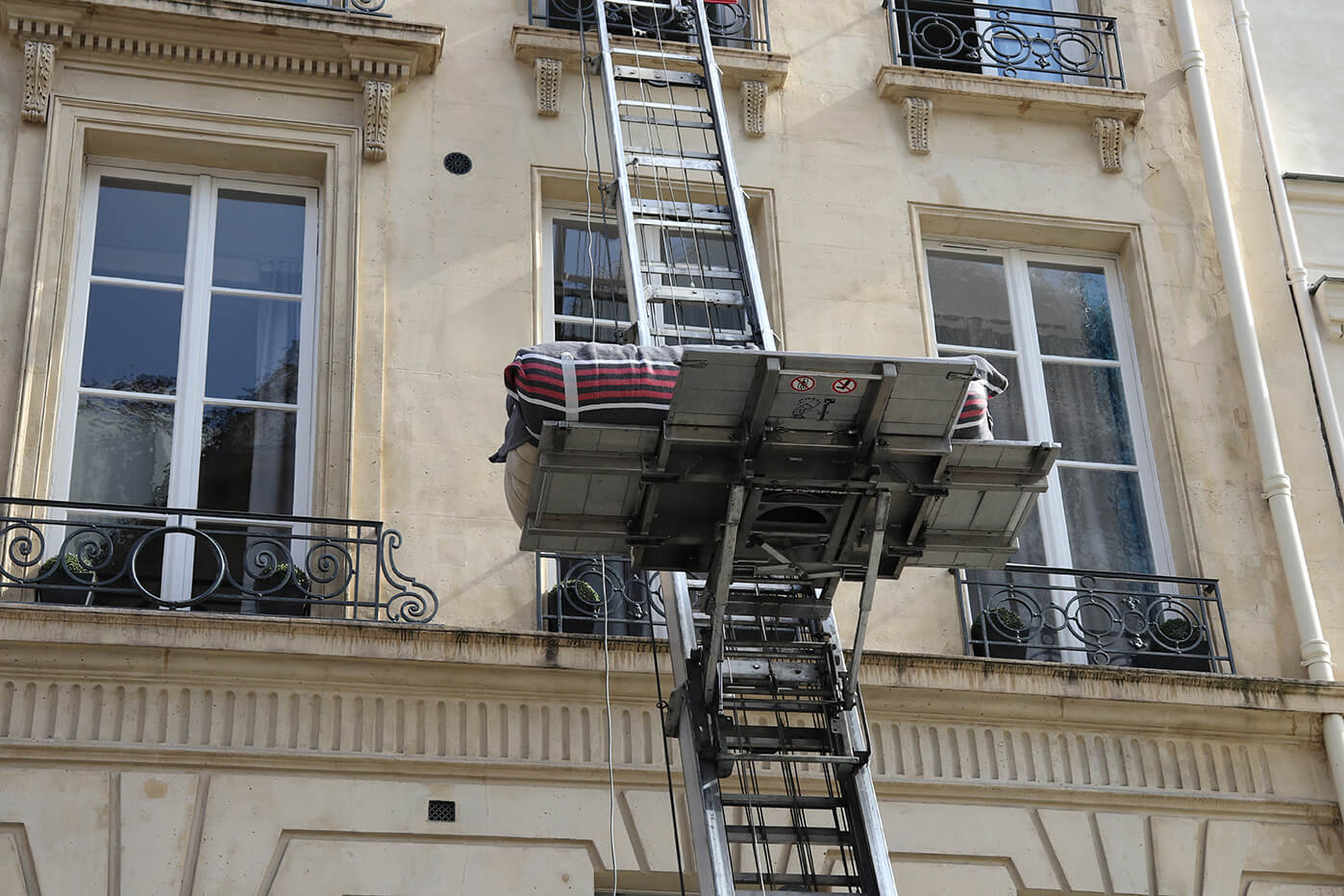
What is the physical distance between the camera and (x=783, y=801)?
6906mm

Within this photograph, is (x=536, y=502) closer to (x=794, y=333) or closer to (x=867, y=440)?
(x=867, y=440)

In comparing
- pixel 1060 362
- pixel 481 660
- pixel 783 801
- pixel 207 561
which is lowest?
pixel 783 801

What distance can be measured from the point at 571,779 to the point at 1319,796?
3810 mm

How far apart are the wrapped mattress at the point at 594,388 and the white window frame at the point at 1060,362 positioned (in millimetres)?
4187

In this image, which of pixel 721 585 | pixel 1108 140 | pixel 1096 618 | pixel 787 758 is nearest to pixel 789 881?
pixel 787 758

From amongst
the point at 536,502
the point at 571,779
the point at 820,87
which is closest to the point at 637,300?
the point at 536,502

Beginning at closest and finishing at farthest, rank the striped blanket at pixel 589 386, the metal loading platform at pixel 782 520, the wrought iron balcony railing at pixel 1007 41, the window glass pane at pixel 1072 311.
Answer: the metal loading platform at pixel 782 520, the striped blanket at pixel 589 386, the window glass pane at pixel 1072 311, the wrought iron balcony railing at pixel 1007 41

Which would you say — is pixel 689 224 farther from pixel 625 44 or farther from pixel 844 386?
pixel 625 44

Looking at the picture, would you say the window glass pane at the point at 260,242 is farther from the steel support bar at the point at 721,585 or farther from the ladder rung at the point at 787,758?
the ladder rung at the point at 787,758

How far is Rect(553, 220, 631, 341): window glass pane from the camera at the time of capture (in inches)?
433

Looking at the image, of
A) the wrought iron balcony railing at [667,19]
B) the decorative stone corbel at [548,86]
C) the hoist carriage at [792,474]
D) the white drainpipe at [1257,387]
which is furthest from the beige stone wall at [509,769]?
the wrought iron balcony railing at [667,19]

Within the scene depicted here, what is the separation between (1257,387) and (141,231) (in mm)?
6198

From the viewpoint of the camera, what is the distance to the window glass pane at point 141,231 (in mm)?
10609

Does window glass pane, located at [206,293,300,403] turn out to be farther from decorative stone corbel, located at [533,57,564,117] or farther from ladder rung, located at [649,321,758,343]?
ladder rung, located at [649,321,758,343]
